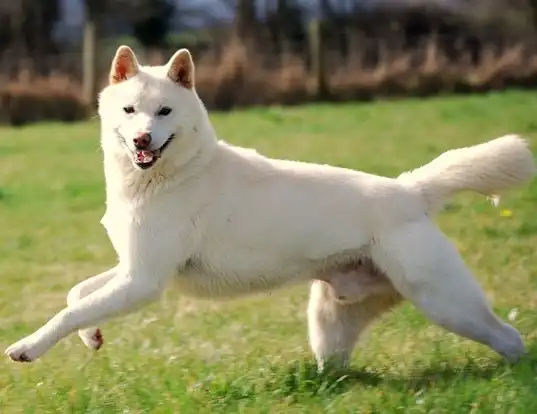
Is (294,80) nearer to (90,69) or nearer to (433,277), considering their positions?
(90,69)

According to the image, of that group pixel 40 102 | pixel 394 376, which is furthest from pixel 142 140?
pixel 40 102

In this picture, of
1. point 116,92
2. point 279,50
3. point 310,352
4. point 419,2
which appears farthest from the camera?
point 419,2

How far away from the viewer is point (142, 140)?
4117 mm

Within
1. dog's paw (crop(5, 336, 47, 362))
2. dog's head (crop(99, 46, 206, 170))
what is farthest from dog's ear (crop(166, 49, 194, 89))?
dog's paw (crop(5, 336, 47, 362))

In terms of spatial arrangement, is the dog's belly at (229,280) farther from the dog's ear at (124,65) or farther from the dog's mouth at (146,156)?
the dog's ear at (124,65)

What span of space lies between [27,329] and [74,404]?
1995mm

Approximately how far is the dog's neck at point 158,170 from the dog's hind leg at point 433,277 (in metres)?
0.88

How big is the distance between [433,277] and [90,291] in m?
1.51

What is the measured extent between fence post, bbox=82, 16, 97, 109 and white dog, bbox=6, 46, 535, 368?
14536mm

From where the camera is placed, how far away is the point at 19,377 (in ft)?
15.5

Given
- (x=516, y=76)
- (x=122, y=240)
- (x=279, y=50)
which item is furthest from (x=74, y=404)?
(x=279, y=50)

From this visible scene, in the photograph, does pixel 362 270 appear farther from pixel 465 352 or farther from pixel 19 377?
pixel 19 377

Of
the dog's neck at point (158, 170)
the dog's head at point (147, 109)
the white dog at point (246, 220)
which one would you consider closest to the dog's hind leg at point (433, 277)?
the white dog at point (246, 220)

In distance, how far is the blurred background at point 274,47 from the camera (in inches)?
769
